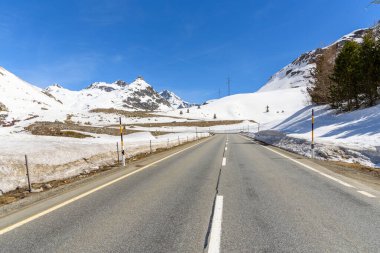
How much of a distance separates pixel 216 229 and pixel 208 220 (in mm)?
526

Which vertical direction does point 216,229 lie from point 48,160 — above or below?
below

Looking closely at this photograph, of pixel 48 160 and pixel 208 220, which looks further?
pixel 48 160

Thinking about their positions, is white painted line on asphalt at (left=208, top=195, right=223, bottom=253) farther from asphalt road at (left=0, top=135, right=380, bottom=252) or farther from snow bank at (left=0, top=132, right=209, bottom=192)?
snow bank at (left=0, top=132, right=209, bottom=192)

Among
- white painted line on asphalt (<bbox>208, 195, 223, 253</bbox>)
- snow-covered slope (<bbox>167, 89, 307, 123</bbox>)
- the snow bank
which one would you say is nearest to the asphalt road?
white painted line on asphalt (<bbox>208, 195, 223, 253</bbox>)

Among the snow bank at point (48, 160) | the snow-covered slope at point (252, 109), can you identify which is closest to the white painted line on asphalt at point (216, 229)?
the snow bank at point (48, 160)

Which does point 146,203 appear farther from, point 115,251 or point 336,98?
point 336,98

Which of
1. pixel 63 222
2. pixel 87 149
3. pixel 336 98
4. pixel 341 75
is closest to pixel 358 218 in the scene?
pixel 63 222

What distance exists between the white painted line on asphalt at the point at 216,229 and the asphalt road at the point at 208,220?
0.6 inches

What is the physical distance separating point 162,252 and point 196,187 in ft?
15.5

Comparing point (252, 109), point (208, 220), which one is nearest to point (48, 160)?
point (208, 220)

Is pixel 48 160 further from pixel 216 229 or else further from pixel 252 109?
pixel 252 109

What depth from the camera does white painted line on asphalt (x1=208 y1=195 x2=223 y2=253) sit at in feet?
14.1

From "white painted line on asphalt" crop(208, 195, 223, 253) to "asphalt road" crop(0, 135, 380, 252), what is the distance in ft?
0.05

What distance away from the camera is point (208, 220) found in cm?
555
